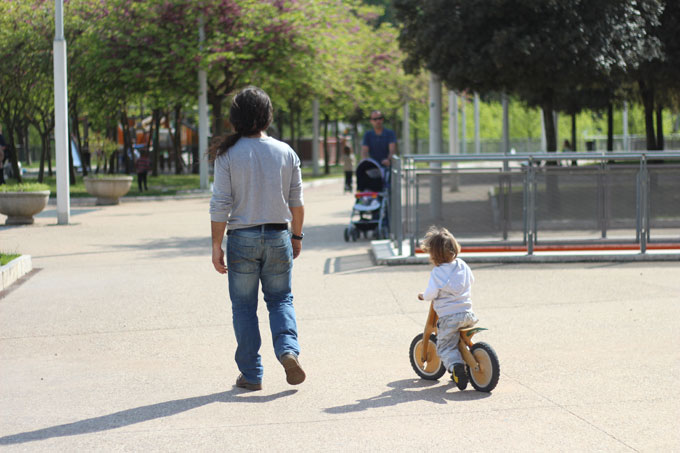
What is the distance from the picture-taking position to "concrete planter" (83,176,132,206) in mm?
26031

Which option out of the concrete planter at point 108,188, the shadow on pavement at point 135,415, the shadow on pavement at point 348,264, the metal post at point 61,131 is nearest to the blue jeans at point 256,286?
the shadow on pavement at point 135,415

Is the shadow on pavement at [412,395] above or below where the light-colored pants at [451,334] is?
below

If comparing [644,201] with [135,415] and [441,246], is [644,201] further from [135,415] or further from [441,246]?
[135,415]

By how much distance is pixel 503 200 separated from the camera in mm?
13648

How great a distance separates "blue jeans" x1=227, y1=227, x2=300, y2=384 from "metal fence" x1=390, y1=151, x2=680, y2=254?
6931 mm

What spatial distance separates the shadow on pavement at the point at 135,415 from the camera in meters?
5.28

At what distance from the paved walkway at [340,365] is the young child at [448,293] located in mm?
292

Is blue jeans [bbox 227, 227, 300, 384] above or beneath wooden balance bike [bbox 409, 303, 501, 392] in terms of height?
above

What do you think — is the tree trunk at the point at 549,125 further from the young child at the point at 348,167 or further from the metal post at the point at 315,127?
the metal post at the point at 315,127

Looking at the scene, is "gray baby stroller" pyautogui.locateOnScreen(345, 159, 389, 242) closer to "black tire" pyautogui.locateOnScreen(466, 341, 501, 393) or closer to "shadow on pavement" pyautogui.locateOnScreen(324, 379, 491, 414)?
"shadow on pavement" pyautogui.locateOnScreen(324, 379, 491, 414)

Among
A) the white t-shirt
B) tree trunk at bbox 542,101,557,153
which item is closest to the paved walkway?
the white t-shirt

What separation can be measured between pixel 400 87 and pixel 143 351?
4434cm

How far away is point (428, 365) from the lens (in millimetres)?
6434

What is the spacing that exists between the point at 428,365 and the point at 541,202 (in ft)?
24.6
